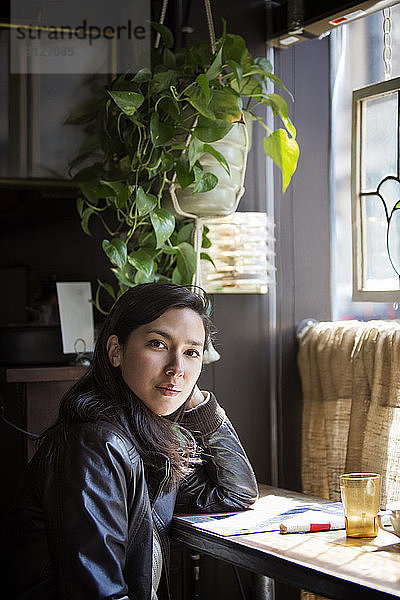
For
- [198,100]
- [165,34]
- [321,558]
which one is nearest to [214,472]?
[321,558]

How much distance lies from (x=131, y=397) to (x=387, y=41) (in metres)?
1.46

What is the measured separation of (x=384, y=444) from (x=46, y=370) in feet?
3.22

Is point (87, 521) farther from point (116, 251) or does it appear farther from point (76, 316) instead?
point (76, 316)

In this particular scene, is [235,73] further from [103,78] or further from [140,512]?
[140,512]

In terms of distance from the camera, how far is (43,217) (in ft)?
8.55

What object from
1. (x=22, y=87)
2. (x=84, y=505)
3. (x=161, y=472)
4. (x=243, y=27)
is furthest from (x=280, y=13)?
(x=84, y=505)

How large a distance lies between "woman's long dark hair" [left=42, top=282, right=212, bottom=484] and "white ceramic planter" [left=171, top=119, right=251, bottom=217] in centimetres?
54

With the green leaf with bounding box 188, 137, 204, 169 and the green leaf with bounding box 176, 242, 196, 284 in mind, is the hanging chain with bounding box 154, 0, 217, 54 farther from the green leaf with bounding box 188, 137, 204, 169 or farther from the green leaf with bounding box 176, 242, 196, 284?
the green leaf with bounding box 176, 242, 196, 284

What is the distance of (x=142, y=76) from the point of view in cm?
231

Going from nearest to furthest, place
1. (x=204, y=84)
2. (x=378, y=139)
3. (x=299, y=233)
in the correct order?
1. (x=204, y=84)
2. (x=378, y=139)
3. (x=299, y=233)

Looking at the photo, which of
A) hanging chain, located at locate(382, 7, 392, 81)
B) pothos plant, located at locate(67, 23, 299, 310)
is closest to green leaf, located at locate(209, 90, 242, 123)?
pothos plant, located at locate(67, 23, 299, 310)

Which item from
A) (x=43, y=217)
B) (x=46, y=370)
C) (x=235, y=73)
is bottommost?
(x=46, y=370)

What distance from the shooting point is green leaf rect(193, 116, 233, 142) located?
7.32 ft

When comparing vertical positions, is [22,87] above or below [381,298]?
above
